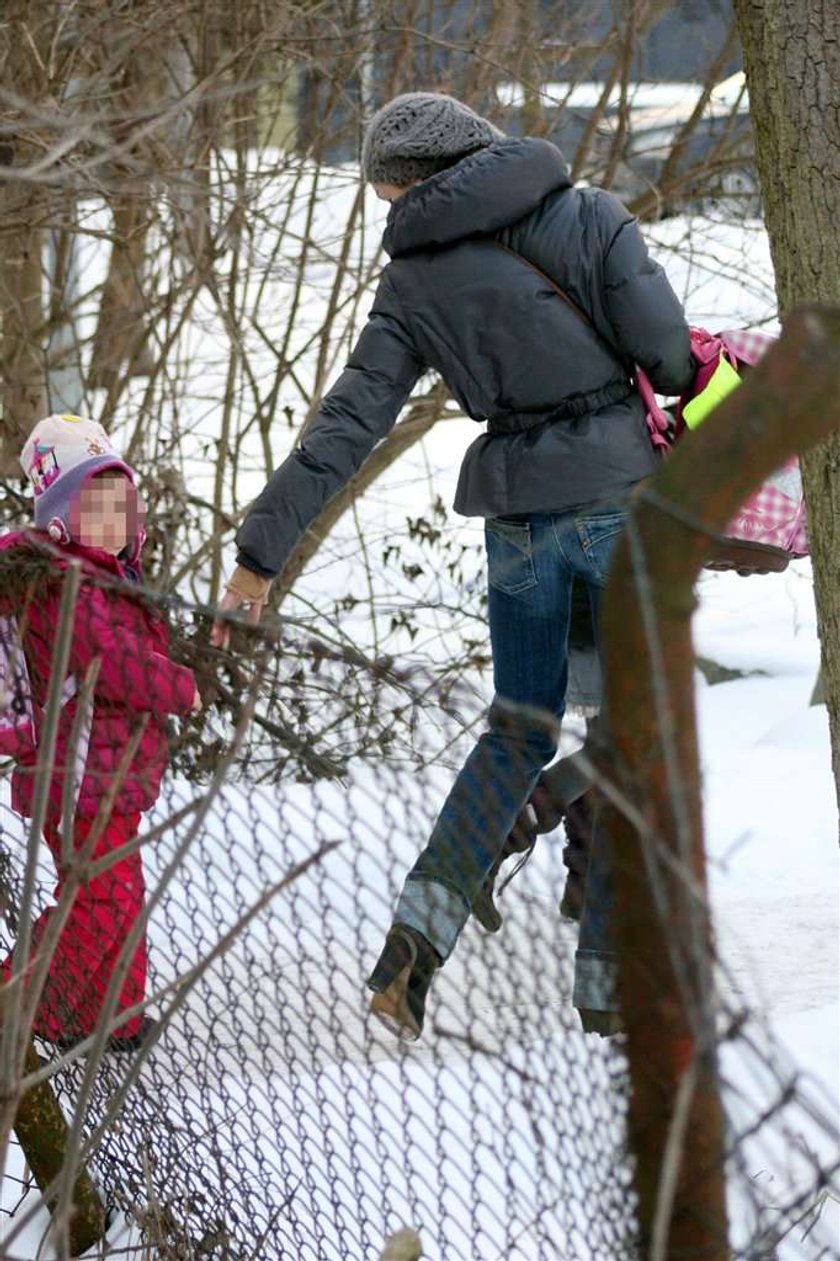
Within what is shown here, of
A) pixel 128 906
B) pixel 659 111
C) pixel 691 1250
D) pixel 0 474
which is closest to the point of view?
pixel 691 1250

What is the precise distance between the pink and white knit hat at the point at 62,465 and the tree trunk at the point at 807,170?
1.33 metres

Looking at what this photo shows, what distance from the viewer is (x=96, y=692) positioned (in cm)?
292

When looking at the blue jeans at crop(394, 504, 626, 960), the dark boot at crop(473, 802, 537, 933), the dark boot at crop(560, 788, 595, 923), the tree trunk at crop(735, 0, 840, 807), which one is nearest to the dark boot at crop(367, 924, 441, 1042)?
the blue jeans at crop(394, 504, 626, 960)

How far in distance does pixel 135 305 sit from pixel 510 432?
3223mm

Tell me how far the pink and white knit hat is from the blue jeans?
83 centimetres

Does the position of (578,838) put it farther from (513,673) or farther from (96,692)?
(96,692)

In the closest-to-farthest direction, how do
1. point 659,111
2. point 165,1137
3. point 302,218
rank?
point 165,1137
point 659,111
point 302,218

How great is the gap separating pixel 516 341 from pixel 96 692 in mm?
1090

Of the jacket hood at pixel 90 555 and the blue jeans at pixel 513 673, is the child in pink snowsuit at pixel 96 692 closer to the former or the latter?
the jacket hood at pixel 90 555

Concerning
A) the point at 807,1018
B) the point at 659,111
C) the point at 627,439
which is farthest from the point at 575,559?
the point at 659,111

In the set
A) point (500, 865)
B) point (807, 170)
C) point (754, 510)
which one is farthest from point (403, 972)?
point (807, 170)

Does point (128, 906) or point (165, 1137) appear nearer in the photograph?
point (165, 1137)

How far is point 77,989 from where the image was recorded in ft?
9.08

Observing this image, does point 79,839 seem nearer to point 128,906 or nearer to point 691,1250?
point 128,906
